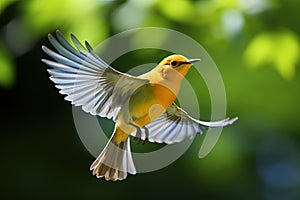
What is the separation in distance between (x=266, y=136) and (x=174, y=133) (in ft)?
7.46

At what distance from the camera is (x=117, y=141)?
1.53 feet

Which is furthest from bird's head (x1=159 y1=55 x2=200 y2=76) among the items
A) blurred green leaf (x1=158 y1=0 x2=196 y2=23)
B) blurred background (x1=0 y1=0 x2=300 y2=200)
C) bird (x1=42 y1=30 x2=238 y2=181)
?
blurred background (x1=0 y1=0 x2=300 y2=200)

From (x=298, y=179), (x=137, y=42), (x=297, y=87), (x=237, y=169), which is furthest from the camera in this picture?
(x=298, y=179)

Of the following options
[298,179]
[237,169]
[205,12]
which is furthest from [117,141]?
[298,179]

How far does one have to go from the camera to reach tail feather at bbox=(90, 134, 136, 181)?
0.42m

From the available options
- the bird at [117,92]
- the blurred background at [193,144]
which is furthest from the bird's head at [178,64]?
the blurred background at [193,144]

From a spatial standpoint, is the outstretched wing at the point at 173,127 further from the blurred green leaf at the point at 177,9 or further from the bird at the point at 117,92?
the blurred green leaf at the point at 177,9

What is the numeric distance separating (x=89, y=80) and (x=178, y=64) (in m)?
0.07

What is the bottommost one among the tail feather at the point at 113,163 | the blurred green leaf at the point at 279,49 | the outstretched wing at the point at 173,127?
the blurred green leaf at the point at 279,49

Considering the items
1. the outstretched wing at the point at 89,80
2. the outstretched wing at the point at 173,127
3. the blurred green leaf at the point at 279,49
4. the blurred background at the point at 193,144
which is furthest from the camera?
the blurred background at the point at 193,144

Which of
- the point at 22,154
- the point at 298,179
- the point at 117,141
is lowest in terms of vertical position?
the point at 298,179

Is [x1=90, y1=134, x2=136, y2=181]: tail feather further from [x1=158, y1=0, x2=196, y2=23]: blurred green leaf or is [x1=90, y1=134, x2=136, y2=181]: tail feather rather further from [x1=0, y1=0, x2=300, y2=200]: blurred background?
[x1=0, y1=0, x2=300, y2=200]: blurred background

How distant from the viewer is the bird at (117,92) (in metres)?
0.37

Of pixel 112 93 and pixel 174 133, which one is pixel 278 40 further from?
pixel 112 93
